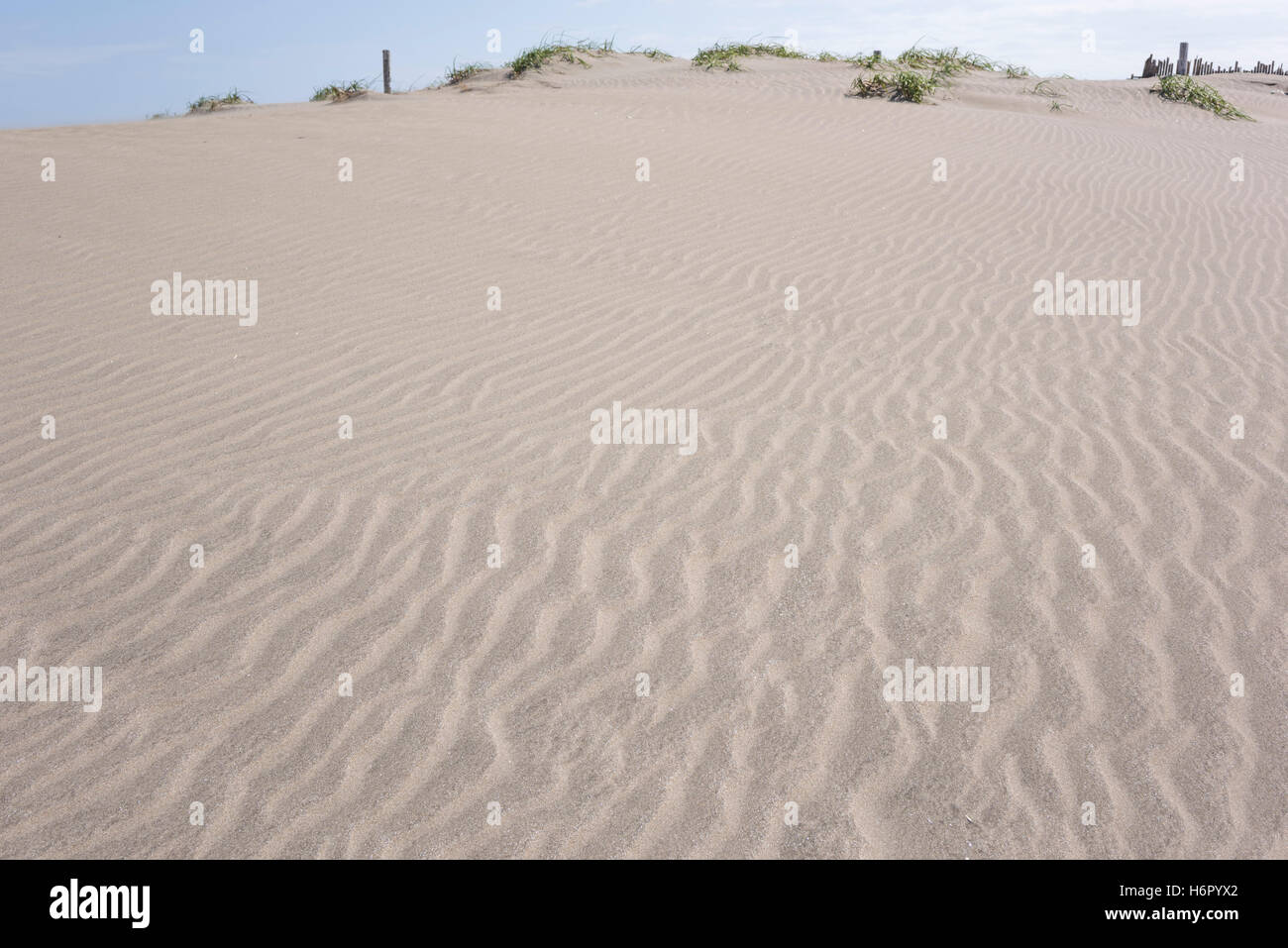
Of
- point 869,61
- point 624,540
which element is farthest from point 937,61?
point 624,540

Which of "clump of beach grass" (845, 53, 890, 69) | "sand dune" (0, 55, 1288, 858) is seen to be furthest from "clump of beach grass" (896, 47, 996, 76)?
"sand dune" (0, 55, 1288, 858)

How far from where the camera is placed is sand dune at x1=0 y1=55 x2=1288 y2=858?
278 cm

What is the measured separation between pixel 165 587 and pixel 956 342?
201 inches

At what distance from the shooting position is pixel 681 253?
8102mm

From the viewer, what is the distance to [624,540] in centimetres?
400

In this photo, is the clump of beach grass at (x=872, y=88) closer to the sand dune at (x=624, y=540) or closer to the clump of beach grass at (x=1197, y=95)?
the clump of beach grass at (x=1197, y=95)

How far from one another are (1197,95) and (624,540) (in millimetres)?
22014

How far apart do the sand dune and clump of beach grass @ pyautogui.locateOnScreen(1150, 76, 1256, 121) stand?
13.2 metres

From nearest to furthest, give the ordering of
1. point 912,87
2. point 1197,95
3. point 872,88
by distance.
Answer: point 912,87 → point 872,88 → point 1197,95

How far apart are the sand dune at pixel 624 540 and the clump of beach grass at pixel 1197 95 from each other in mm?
13196

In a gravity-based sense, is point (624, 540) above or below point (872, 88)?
below

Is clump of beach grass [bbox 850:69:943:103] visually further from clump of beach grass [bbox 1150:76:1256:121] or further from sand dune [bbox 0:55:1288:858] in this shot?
sand dune [bbox 0:55:1288:858]

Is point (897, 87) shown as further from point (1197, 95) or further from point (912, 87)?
point (1197, 95)

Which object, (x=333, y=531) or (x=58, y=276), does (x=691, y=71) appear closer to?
(x=58, y=276)
